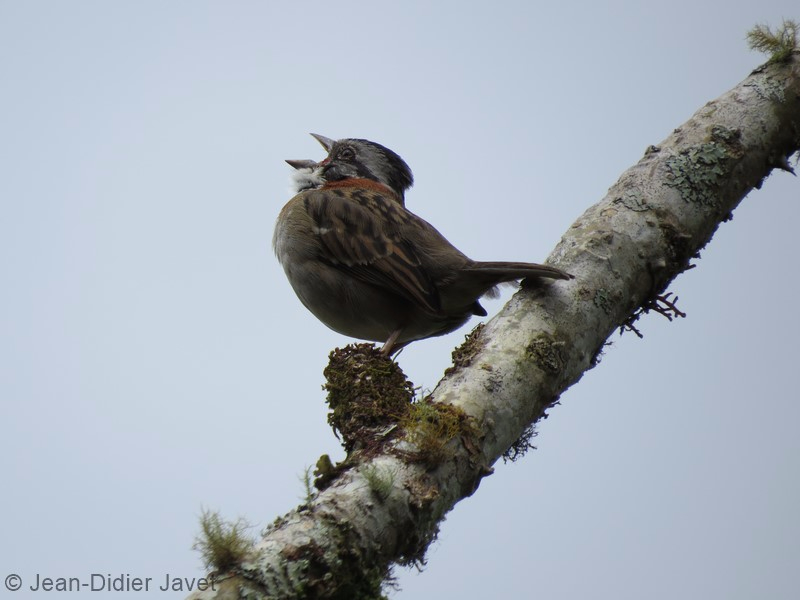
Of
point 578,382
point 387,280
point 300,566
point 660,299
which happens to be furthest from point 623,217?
point 300,566

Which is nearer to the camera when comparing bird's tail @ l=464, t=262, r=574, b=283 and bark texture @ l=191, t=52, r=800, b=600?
bark texture @ l=191, t=52, r=800, b=600

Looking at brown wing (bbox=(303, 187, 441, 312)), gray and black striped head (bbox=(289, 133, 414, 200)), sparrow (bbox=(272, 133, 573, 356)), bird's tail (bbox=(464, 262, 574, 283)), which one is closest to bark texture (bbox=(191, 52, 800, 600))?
bird's tail (bbox=(464, 262, 574, 283))

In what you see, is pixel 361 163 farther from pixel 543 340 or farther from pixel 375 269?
pixel 543 340

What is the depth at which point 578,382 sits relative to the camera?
14.4 feet

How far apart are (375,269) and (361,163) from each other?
2.18 meters

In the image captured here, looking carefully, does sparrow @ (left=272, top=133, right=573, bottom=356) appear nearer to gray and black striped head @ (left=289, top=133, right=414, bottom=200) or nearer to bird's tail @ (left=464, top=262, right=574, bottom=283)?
bird's tail @ (left=464, top=262, right=574, bottom=283)

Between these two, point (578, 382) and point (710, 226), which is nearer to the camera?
point (578, 382)

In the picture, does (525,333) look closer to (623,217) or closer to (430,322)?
(623,217)

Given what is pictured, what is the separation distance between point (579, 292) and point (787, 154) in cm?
A: 172

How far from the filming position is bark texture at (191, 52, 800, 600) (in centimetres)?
302

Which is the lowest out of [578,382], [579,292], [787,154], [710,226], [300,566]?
[300,566]

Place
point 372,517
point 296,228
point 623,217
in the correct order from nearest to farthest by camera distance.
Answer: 1. point 372,517
2. point 623,217
3. point 296,228

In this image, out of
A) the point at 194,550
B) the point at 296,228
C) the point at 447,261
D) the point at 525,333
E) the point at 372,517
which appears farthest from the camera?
the point at 296,228

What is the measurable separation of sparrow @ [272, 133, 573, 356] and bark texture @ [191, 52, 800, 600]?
1167mm
